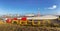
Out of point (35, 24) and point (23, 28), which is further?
point (35, 24)

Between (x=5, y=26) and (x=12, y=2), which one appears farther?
(x=12, y=2)

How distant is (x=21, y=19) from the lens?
14.7ft

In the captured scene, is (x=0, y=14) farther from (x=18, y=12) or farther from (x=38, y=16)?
(x=38, y=16)

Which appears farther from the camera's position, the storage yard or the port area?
the storage yard

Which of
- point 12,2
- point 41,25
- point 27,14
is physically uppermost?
point 12,2

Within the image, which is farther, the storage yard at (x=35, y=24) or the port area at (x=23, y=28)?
the storage yard at (x=35, y=24)

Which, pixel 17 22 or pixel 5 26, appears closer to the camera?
pixel 5 26

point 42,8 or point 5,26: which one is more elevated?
point 42,8

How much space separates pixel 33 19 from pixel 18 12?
44cm

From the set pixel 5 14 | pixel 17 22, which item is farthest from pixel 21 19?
pixel 5 14

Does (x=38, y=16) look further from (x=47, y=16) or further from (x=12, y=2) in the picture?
(x=12, y=2)

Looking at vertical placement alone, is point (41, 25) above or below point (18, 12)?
below

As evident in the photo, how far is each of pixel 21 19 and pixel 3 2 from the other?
0.68 metres

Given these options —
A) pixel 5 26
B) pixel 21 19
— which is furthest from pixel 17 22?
pixel 5 26
